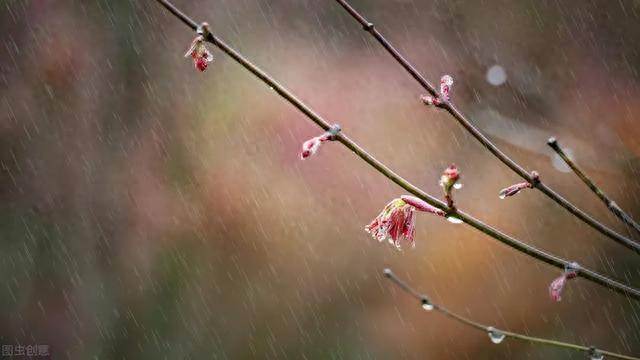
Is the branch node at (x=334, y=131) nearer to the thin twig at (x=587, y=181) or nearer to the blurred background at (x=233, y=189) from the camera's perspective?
the thin twig at (x=587, y=181)

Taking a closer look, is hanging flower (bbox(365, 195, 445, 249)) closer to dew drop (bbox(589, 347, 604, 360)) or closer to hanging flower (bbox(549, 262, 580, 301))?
hanging flower (bbox(549, 262, 580, 301))

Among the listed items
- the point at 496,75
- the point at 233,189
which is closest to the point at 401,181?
the point at 496,75

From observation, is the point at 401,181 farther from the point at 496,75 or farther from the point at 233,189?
the point at 233,189

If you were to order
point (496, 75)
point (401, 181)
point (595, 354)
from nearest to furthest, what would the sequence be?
point (401, 181)
point (595, 354)
point (496, 75)

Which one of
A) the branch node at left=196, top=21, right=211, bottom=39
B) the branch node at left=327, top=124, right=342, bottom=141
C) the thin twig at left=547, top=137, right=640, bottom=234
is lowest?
the thin twig at left=547, top=137, right=640, bottom=234

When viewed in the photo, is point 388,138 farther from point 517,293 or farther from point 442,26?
point 517,293

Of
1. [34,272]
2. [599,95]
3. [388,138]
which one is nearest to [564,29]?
[599,95]

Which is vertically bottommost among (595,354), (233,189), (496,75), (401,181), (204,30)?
(595,354)

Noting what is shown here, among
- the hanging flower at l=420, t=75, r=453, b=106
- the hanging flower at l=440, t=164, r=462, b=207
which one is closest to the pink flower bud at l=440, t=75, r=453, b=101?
the hanging flower at l=420, t=75, r=453, b=106

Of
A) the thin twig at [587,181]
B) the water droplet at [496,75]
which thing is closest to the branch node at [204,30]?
the thin twig at [587,181]
